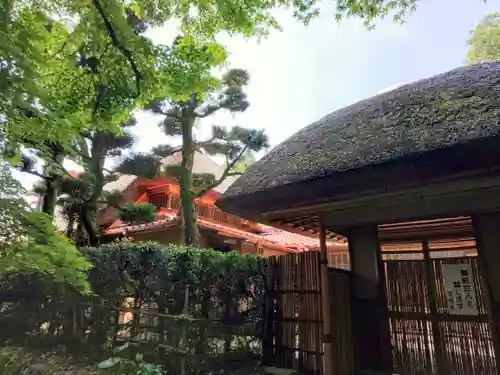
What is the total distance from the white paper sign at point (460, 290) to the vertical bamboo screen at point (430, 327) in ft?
0.19

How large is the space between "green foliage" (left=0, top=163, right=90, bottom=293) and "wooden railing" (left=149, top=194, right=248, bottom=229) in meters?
10.8

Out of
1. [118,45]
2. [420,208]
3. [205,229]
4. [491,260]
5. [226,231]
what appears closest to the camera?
[118,45]

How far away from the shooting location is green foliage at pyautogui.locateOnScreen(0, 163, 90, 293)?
2162 mm

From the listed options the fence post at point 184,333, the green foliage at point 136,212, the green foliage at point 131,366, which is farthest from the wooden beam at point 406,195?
the green foliage at point 136,212

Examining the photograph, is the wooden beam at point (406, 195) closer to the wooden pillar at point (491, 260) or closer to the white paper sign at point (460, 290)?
the wooden pillar at point (491, 260)

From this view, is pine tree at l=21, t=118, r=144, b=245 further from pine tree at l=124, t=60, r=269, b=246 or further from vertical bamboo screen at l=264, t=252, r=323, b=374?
vertical bamboo screen at l=264, t=252, r=323, b=374

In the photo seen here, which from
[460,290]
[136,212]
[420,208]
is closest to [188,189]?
[136,212]

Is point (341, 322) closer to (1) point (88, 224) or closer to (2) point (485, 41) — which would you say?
(1) point (88, 224)

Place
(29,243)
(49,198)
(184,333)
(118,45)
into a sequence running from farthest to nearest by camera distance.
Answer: (49,198) → (184,333) → (118,45) → (29,243)

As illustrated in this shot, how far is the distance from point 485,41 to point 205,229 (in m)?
14.9

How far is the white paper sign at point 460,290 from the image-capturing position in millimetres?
4383

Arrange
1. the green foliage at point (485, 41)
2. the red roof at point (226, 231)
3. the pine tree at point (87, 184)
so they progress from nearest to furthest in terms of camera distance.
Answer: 1. the pine tree at point (87, 184)
2. the red roof at point (226, 231)
3. the green foliage at point (485, 41)

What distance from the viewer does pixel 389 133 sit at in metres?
3.40

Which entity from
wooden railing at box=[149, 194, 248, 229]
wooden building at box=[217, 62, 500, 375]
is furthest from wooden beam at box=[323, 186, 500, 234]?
wooden railing at box=[149, 194, 248, 229]
